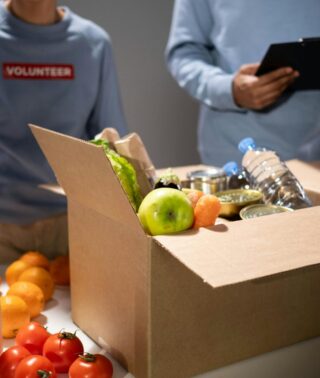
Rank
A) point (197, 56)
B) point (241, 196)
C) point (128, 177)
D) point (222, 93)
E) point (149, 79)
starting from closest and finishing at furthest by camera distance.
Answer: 1. point (128, 177)
2. point (241, 196)
3. point (222, 93)
4. point (197, 56)
5. point (149, 79)

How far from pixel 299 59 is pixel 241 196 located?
604 millimetres

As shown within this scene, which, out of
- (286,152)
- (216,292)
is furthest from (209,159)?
(216,292)

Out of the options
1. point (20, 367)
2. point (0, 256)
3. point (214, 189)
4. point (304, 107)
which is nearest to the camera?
point (20, 367)

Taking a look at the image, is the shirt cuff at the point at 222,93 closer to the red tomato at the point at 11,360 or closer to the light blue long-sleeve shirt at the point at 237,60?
the light blue long-sleeve shirt at the point at 237,60

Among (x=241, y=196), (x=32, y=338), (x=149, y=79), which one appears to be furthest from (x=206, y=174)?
(x=149, y=79)

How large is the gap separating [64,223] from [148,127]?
150cm

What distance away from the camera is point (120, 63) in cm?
283

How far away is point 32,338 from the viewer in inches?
39.2

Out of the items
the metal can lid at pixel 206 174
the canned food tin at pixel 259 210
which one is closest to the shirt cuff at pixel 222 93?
the metal can lid at pixel 206 174

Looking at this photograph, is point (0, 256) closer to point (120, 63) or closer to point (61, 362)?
point (61, 362)

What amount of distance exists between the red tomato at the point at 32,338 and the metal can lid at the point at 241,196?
0.40m

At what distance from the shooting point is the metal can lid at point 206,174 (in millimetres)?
1302

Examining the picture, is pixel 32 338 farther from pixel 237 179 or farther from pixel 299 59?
pixel 299 59

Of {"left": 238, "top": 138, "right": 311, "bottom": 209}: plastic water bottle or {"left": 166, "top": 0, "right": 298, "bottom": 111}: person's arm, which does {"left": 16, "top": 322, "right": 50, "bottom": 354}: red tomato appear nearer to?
{"left": 238, "top": 138, "right": 311, "bottom": 209}: plastic water bottle
